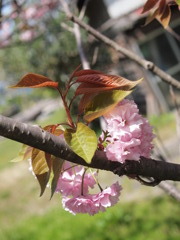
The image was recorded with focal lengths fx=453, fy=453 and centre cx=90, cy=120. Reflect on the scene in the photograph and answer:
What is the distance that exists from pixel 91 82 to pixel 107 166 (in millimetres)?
167

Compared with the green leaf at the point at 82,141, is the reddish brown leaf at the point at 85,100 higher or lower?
higher

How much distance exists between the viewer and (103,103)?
2.84ft

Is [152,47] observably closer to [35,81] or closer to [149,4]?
[149,4]

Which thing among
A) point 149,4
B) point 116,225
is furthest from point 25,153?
point 116,225

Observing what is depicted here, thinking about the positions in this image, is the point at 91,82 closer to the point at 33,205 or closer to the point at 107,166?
the point at 107,166

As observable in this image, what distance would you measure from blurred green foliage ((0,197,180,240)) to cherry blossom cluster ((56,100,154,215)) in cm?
275

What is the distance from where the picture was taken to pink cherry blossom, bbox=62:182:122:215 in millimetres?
1067

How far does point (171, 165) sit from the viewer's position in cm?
92

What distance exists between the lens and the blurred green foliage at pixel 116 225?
4.02m

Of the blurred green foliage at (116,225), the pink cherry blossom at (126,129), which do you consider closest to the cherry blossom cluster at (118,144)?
the pink cherry blossom at (126,129)

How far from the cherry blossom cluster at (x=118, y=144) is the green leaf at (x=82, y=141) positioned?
0.05m

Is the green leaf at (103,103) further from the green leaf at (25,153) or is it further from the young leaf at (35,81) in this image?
the green leaf at (25,153)

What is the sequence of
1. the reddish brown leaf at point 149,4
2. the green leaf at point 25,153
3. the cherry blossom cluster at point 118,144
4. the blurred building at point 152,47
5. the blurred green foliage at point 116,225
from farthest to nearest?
1. the blurred building at point 152,47
2. the blurred green foliage at point 116,225
3. the reddish brown leaf at point 149,4
4. the green leaf at point 25,153
5. the cherry blossom cluster at point 118,144

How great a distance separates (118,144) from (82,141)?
102mm
